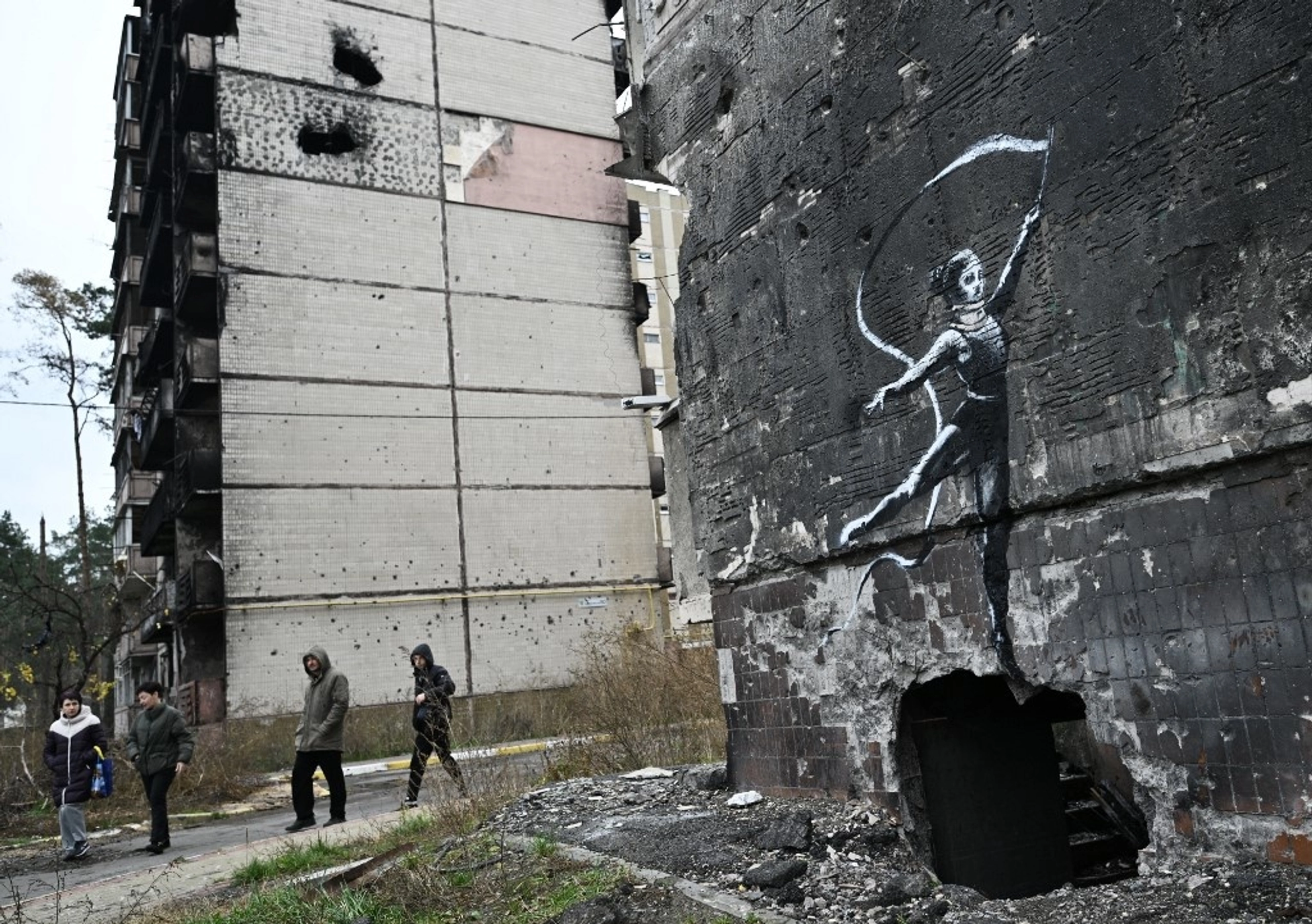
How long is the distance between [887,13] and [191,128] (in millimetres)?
19067

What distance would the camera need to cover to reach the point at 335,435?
19594mm

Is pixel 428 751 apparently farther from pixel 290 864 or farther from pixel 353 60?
pixel 353 60

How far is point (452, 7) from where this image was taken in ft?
73.8

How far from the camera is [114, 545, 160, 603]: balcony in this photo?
3170 cm

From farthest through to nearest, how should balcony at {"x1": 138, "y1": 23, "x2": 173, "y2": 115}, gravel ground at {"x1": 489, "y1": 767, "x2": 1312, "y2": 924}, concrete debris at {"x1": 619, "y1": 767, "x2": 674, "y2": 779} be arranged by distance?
1. balcony at {"x1": 138, "y1": 23, "x2": 173, "y2": 115}
2. concrete debris at {"x1": 619, "y1": 767, "x2": 674, "y2": 779}
3. gravel ground at {"x1": 489, "y1": 767, "x2": 1312, "y2": 924}

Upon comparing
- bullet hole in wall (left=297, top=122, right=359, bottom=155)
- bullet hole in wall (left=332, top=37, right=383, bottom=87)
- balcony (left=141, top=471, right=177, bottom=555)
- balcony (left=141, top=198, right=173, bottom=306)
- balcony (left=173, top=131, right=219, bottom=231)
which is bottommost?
balcony (left=141, top=471, right=177, bottom=555)

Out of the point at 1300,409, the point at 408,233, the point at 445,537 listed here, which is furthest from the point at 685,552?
the point at 1300,409

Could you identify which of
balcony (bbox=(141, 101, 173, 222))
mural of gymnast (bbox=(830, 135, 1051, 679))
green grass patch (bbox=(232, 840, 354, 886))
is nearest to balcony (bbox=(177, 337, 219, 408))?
balcony (bbox=(141, 101, 173, 222))

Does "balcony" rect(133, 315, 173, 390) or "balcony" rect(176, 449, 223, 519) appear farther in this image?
"balcony" rect(133, 315, 173, 390)

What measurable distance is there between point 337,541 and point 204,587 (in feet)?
7.62

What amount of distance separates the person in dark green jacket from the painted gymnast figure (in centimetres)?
825

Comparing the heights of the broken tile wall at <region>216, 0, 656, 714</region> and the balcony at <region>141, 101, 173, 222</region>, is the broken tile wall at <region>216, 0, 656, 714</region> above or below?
below

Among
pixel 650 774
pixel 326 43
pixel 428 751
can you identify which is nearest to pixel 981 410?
pixel 650 774

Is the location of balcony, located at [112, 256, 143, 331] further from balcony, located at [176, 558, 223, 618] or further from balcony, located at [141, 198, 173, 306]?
balcony, located at [176, 558, 223, 618]
